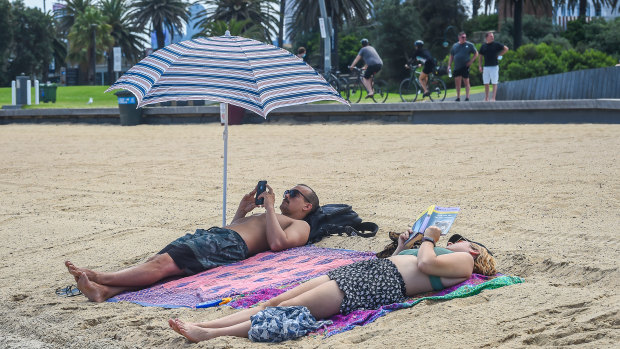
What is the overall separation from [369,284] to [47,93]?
98.3ft

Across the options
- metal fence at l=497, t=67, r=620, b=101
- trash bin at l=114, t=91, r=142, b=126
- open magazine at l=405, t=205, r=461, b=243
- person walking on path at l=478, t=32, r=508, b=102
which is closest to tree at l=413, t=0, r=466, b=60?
metal fence at l=497, t=67, r=620, b=101

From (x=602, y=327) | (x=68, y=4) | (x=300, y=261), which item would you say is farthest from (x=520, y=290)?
(x=68, y=4)

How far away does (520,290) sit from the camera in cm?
446

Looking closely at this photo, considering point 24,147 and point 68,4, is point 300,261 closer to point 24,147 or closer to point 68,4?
point 24,147

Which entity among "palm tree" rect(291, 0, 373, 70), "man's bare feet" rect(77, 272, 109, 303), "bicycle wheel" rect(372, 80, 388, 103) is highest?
"palm tree" rect(291, 0, 373, 70)

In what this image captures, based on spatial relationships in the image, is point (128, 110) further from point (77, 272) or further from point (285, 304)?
→ point (285, 304)

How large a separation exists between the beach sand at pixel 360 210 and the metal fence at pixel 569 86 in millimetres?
4179

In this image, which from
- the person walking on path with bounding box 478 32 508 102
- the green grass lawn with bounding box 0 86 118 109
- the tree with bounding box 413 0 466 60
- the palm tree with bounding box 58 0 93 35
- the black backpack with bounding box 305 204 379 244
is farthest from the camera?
the palm tree with bounding box 58 0 93 35

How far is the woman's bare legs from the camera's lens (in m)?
3.95

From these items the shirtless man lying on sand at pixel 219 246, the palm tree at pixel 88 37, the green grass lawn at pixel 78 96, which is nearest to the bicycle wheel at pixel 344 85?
the green grass lawn at pixel 78 96

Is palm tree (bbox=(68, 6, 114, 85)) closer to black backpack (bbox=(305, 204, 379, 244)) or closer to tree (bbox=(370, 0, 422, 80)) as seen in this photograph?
tree (bbox=(370, 0, 422, 80))

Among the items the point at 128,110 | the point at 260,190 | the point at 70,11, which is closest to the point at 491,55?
the point at 128,110

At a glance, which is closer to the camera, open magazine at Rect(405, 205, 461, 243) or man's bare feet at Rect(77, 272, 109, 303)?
open magazine at Rect(405, 205, 461, 243)

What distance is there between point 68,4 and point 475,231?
2805 inches
